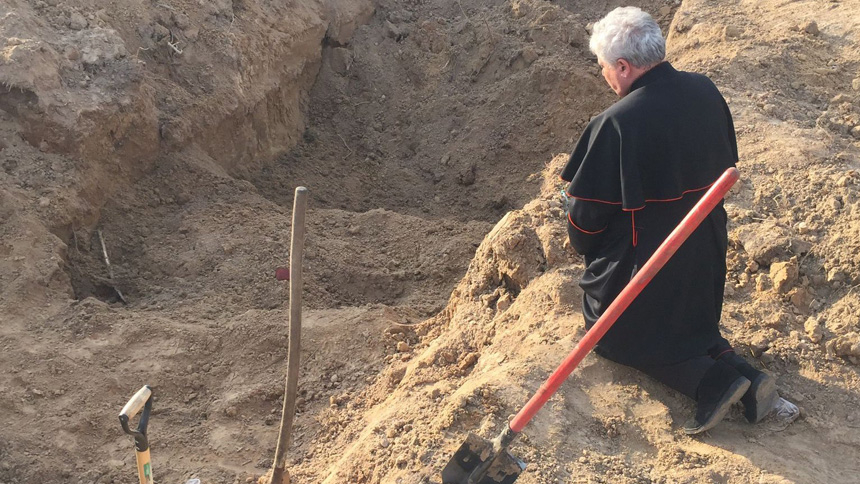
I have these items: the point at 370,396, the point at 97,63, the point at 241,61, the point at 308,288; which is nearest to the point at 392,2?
the point at 241,61

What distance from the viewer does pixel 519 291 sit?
12.9 feet

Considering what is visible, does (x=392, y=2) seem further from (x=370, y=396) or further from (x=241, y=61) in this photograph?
(x=370, y=396)

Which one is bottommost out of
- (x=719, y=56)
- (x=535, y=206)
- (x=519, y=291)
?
(x=519, y=291)

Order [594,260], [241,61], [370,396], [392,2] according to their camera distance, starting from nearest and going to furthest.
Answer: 1. [594,260]
2. [370,396]
3. [241,61]
4. [392,2]

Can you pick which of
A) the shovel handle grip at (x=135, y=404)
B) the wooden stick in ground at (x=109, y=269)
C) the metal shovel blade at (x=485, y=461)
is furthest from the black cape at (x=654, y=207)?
the wooden stick in ground at (x=109, y=269)

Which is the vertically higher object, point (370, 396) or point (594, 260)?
point (594, 260)

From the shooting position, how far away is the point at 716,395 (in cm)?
292

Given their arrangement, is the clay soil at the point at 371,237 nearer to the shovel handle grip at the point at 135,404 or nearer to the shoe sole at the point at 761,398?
the shoe sole at the point at 761,398

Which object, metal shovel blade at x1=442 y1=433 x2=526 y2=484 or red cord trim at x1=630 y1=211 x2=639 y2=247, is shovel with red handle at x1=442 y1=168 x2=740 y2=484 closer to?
metal shovel blade at x1=442 y1=433 x2=526 y2=484

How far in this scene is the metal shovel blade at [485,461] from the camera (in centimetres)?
273

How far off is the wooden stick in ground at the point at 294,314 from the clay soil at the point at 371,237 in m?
0.32

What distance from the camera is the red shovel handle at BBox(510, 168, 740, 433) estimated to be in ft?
7.88

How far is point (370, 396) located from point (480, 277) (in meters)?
0.89

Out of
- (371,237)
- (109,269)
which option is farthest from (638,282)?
(109,269)
